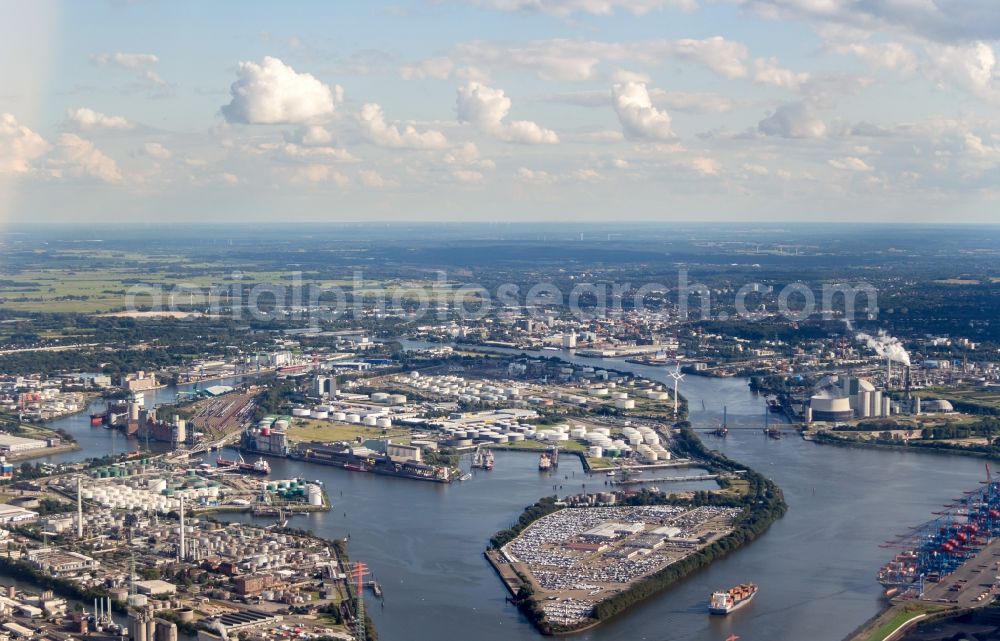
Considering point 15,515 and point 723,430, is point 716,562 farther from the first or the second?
point 723,430

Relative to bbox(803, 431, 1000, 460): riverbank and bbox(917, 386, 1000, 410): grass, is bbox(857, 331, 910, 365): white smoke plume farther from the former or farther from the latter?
bbox(803, 431, 1000, 460): riverbank

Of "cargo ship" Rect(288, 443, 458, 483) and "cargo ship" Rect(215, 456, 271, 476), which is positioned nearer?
"cargo ship" Rect(288, 443, 458, 483)

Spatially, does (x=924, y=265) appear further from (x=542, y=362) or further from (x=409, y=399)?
(x=409, y=399)

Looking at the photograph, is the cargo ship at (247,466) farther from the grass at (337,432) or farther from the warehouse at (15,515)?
the warehouse at (15,515)

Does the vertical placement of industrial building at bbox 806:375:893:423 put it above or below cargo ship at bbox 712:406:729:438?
above

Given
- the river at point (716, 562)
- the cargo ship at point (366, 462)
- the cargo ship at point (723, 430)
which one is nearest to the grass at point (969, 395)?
the cargo ship at point (723, 430)

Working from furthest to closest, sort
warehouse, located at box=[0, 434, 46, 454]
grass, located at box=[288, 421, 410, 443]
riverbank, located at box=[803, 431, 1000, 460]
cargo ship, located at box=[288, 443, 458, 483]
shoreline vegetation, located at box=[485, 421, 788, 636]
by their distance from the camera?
grass, located at box=[288, 421, 410, 443]
riverbank, located at box=[803, 431, 1000, 460]
warehouse, located at box=[0, 434, 46, 454]
cargo ship, located at box=[288, 443, 458, 483]
shoreline vegetation, located at box=[485, 421, 788, 636]

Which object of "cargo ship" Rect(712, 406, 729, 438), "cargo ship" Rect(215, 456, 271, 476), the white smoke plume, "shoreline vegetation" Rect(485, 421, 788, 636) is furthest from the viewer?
the white smoke plume

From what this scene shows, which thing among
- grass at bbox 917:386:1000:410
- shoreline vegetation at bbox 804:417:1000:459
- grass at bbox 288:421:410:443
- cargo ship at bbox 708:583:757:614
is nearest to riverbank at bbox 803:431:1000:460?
shoreline vegetation at bbox 804:417:1000:459
